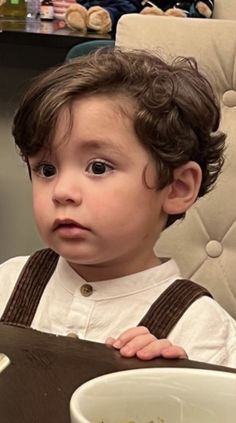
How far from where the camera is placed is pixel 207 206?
4.21 ft

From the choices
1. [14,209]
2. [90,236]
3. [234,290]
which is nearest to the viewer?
[90,236]

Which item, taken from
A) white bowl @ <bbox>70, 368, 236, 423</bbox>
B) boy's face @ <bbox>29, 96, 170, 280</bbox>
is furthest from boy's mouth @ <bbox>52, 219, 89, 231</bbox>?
white bowl @ <bbox>70, 368, 236, 423</bbox>

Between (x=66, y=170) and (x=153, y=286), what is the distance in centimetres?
20

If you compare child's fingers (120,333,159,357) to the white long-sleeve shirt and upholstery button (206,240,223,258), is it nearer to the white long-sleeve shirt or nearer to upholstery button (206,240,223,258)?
the white long-sleeve shirt

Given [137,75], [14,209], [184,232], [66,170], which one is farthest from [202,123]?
[14,209]

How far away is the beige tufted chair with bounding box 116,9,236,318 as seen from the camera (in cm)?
128

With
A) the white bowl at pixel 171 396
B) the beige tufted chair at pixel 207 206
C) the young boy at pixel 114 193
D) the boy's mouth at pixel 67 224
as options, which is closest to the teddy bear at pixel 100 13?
Result: the beige tufted chair at pixel 207 206

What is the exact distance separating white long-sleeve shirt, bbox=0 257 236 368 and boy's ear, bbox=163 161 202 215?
8 centimetres

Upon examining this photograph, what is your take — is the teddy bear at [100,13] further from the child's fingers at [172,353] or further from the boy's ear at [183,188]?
the child's fingers at [172,353]

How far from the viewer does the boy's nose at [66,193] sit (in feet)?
2.72

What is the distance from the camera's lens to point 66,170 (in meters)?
0.86

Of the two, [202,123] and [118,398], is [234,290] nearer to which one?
[202,123]

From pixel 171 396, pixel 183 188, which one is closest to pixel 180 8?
pixel 183 188

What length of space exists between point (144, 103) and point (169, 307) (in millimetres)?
238
